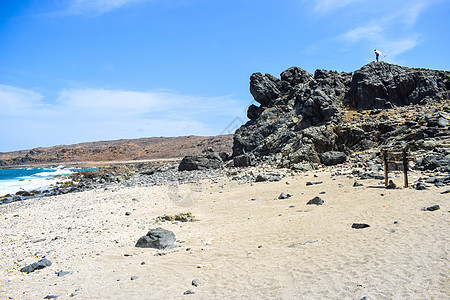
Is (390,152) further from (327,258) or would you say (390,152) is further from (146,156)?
(146,156)

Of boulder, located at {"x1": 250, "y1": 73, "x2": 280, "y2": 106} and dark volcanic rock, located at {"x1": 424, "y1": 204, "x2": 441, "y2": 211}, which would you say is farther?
boulder, located at {"x1": 250, "y1": 73, "x2": 280, "y2": 106}

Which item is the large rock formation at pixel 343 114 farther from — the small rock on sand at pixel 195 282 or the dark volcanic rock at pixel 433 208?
the small rock on sand at pixel 195 282

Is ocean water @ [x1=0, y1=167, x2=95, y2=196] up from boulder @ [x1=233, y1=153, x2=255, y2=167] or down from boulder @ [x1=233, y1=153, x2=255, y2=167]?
down

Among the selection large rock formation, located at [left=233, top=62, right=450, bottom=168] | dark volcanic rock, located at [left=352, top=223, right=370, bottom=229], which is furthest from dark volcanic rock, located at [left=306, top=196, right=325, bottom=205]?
large rock formation, located at [left=233, top=62, right=450, bottom=168]

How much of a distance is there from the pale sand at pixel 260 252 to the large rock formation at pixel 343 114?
40.5 feet

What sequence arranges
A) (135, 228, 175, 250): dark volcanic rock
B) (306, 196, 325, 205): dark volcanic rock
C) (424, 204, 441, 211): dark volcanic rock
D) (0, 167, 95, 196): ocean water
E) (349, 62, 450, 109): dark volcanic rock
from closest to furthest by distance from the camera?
(424, 204, 441, 211): dark volcanic rock
(135, 228, 175, 250): dark volcanic rock
(306, 196, 325, 205): dark volcanic rock
(349, 62, 450, 109): dark volcanic rock
(0, 167, 95, 196): ocean water

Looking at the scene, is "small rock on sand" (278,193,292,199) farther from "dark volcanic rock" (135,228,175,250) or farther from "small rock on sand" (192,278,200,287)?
"small rock on sand" (192,278,200,287)

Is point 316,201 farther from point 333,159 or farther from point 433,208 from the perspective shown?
point 333,159

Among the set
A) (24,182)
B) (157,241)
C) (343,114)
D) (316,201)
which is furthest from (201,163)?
(24,182)

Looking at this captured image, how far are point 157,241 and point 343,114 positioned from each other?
2736cm

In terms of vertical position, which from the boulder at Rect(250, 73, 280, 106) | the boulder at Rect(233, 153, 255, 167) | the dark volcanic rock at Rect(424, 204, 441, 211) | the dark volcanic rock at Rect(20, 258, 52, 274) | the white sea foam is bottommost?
the white sea foam

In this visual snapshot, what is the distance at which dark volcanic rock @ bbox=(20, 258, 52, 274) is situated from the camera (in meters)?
7.42

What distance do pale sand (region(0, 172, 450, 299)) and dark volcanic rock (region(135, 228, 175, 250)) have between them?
31cm

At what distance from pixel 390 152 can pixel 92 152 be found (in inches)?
5788
